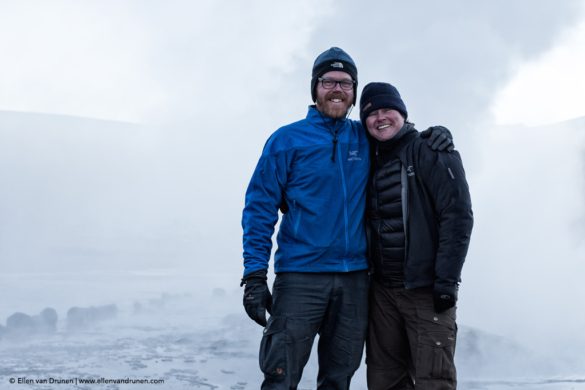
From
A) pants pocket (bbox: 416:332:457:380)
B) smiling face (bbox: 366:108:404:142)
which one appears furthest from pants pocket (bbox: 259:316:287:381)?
smiling face (bbox: 366:108:404:142)

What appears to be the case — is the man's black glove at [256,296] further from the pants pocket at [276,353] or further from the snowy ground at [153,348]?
the snowy ground at [153,348]

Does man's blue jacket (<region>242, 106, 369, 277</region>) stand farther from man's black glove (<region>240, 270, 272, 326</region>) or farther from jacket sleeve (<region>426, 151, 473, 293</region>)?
jacket sleeve (<region>426, 151, 473, 293</region>)

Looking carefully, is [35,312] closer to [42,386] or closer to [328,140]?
[42,386]

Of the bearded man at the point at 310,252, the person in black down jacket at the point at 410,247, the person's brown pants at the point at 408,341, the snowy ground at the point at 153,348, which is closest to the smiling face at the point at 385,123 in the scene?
the person in black down jacket at the point at 410,247

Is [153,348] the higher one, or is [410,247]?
[410,247]

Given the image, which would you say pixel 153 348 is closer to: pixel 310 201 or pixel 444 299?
pixel 310 201

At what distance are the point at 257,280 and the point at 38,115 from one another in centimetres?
4326

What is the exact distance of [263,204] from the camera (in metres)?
2.68

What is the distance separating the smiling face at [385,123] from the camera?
271cm

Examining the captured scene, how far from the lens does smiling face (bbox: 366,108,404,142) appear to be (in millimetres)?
2713

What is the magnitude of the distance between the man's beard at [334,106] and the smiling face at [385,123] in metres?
0.14

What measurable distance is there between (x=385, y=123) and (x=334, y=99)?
267 mm

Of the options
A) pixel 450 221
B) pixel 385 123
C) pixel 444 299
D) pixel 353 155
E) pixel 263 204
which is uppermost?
pixel 385 123

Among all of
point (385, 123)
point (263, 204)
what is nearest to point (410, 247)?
point (385, 123)
